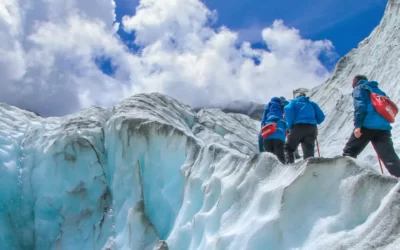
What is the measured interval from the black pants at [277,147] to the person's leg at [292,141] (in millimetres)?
317

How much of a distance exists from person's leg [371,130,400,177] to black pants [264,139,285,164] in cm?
193

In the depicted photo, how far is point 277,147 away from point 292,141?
21.4 inches

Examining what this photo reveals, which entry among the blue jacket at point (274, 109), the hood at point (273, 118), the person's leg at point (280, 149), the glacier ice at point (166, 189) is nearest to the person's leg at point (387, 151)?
the glacier ice at point (166, 189)

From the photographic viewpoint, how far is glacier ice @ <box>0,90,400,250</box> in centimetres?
416

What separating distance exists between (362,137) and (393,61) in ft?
26.3

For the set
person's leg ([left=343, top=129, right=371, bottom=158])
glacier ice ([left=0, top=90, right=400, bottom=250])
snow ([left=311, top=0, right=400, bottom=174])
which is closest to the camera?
Answer: glacier ice ([left=0, top=90, right=400, bottom=250])

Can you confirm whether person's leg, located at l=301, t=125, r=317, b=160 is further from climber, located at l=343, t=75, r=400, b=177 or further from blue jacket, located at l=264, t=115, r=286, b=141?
climber, located at l=343, t=75, r=400, b=177

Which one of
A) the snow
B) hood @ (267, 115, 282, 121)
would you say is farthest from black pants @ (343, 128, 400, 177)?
the snow

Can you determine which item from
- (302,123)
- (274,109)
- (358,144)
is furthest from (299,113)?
(358,144)

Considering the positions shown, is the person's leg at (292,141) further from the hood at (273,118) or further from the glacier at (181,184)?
the glacier at (181,184)

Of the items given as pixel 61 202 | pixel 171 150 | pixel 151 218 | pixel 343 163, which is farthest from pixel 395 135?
pixel 61 202

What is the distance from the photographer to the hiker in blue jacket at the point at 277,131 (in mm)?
7859

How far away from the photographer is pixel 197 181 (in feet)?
24.6

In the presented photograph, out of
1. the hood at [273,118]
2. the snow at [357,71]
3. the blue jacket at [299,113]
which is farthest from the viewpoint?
the snow at [357,71]
